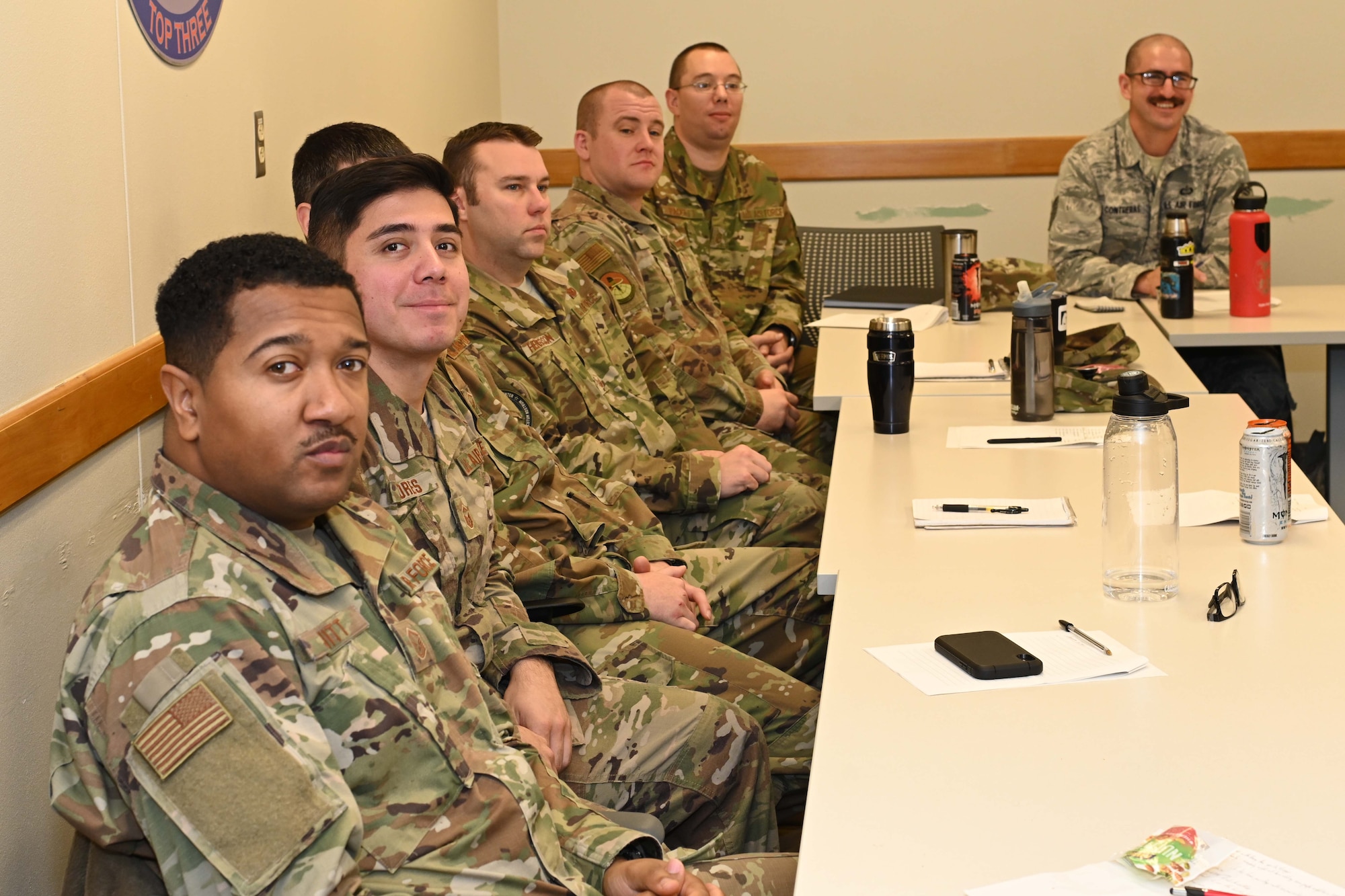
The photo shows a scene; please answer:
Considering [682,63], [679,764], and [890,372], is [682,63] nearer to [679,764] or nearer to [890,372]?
[890,372]

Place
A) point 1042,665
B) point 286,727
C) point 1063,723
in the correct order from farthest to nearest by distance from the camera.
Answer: point 1042,665 < point 1063,723 < point 286,727

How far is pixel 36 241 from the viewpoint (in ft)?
5.24

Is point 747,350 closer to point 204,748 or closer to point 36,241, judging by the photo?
point 36,241

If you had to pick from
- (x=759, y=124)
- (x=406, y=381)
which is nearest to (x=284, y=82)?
(x=406, y=381)

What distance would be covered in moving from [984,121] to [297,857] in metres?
4.85

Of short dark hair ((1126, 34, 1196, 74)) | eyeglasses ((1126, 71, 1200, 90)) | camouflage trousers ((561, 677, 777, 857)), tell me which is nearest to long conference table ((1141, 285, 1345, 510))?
eyeglasses ((1126, 71, 1200, 90))

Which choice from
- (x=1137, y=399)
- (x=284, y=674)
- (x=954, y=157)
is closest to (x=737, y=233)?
(x=954, y=157)

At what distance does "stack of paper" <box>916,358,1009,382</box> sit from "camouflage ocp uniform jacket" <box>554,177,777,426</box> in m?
0.55

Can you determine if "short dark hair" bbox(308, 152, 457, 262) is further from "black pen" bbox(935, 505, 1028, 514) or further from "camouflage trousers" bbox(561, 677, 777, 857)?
"black pen" bbox(935, 505, 1028, 514)

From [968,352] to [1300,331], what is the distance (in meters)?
0.83

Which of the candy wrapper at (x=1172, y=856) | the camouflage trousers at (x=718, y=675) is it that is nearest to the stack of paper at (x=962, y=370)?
the camouflage trousers at (x=718, y=675)

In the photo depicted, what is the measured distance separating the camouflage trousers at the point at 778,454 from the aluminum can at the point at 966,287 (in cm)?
66

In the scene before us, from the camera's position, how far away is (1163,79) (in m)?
4.08

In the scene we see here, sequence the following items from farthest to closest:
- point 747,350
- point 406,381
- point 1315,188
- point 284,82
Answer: point 1315,188, point 747,350, point 284,82, point 406,381
